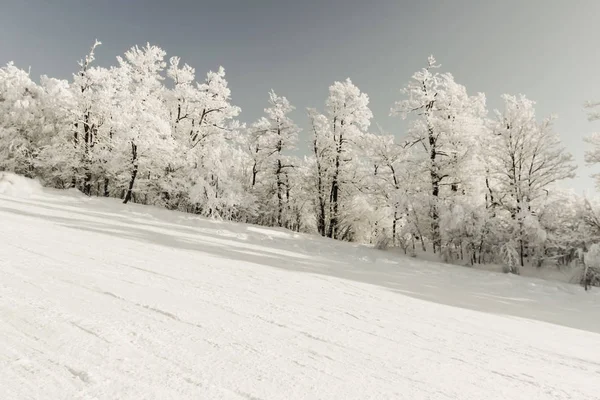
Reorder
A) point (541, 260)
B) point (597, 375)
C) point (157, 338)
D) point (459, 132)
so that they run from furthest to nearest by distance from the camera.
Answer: point (459, 132) → point (541, 260) → point (597, 375) → point (157, 338)

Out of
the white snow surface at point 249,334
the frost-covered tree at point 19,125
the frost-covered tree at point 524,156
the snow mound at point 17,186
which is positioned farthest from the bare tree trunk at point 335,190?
the frost-covered tree at point 19,125

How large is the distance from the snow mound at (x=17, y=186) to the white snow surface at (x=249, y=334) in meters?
9.80

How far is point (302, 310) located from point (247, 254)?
205 inches

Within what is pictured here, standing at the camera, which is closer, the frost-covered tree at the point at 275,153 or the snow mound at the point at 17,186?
the snow mound at the point at 17,186

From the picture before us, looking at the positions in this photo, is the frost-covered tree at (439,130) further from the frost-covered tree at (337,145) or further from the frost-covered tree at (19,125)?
the frost-covered tree at (19,125)

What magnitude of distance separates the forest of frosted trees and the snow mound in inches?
166

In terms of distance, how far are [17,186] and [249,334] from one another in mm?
18697

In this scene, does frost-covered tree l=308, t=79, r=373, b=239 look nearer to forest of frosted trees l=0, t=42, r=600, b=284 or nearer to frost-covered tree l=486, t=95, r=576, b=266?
forest of frosted trees l=0, t=42, r=600, b=284

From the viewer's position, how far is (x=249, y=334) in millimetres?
3062

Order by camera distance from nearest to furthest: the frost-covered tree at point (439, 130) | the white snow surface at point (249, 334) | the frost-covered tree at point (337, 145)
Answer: the white snow surface at point (249, 334)
the frost-covered tree at point (439, 130)
the frost-covered tree at point (337, 145)

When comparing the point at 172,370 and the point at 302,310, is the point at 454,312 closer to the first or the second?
the point at 302,310

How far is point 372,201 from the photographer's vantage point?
20906mm

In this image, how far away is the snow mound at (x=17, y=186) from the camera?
14884mm

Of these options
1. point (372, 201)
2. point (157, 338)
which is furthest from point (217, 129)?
point (157, 338)
